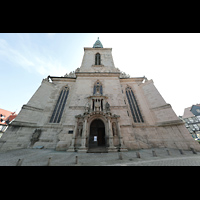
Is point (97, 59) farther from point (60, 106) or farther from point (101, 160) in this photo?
point (101, 160)

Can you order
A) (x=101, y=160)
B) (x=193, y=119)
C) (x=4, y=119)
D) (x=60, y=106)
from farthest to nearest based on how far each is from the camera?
(x=193, y=119) < (x=4, y=119) < (x=60, y=106) < (x=101, y=160)

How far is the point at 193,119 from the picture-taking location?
105ft

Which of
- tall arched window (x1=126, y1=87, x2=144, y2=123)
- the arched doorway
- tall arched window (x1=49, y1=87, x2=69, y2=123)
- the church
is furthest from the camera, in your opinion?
tall arched window (x1=126, y1=87, x2=144, y2=123)

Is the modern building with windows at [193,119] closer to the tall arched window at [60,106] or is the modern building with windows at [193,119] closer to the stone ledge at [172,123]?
the stone ledge at [172,123]

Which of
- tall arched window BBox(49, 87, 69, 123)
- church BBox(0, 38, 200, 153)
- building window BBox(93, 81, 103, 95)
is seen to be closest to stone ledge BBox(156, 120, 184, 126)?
church BBox(0, 38, 200, 153)

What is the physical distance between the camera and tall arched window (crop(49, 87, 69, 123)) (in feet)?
39.9

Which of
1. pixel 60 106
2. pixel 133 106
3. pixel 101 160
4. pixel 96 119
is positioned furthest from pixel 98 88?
pixel 101 160

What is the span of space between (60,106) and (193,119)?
4947cm

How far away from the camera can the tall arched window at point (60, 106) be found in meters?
12.2

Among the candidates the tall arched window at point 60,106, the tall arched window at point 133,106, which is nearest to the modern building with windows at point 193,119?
the tall arched window at point 133,106

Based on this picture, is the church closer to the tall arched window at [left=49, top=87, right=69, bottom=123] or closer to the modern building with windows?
the tall arched window at [left=49, top=87, right=69, bottom=123]

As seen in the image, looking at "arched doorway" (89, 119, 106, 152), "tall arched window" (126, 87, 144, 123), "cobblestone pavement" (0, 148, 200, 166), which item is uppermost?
"tall arched window" (126, 87, 144, 123)

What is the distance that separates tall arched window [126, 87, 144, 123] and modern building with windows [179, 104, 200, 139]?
34.1 metres
